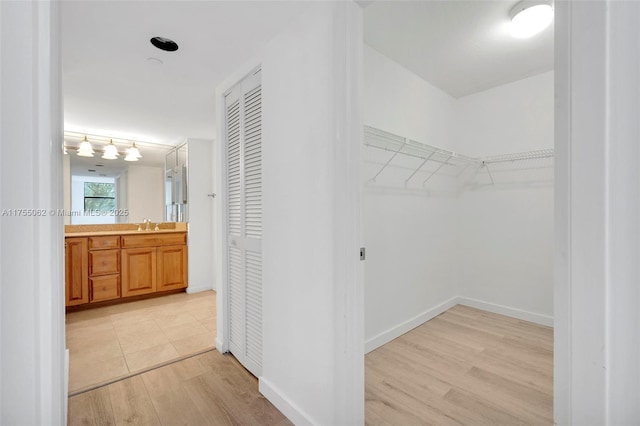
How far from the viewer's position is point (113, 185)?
387 centimetres

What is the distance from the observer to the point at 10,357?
403mm

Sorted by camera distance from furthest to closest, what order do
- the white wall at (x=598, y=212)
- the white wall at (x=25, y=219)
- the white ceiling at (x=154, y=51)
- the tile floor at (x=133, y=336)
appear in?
the tile floor at (x=133, y=336) → the white ceiling at (x=154, y=51) → the white wall at (x=598, y=212) → the white wall at (x=25, y=219)

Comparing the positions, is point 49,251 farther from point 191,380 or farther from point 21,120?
point 191,380

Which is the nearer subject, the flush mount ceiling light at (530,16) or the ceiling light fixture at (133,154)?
the flush mount ceiling light at (530,16)

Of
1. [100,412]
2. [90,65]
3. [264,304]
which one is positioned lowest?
[100,412]

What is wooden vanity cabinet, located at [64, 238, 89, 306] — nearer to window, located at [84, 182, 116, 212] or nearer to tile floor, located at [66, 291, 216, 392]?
tile floor, located at [66, 291, 216, 392]

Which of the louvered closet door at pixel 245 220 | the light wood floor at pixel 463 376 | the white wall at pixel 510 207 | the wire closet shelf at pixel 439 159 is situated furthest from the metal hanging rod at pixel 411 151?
the light wood floor at pixel 463 376

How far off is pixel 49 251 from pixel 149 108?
2884 millimetres

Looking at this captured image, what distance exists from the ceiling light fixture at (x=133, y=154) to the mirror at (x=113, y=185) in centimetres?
5

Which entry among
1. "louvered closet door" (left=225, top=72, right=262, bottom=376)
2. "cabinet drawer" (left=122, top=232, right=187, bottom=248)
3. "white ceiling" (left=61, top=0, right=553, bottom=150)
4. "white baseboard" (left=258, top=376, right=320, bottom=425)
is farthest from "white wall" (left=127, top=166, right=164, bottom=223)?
"white baseboard" (left=258, top=376, right=320, bottom=425)

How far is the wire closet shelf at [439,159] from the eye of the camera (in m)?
2.25

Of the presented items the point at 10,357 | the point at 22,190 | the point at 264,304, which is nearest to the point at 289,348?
the point at 264,304

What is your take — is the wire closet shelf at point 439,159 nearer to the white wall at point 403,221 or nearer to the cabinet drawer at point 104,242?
the white wall at point 403,221

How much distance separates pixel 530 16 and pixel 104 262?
184 inches
